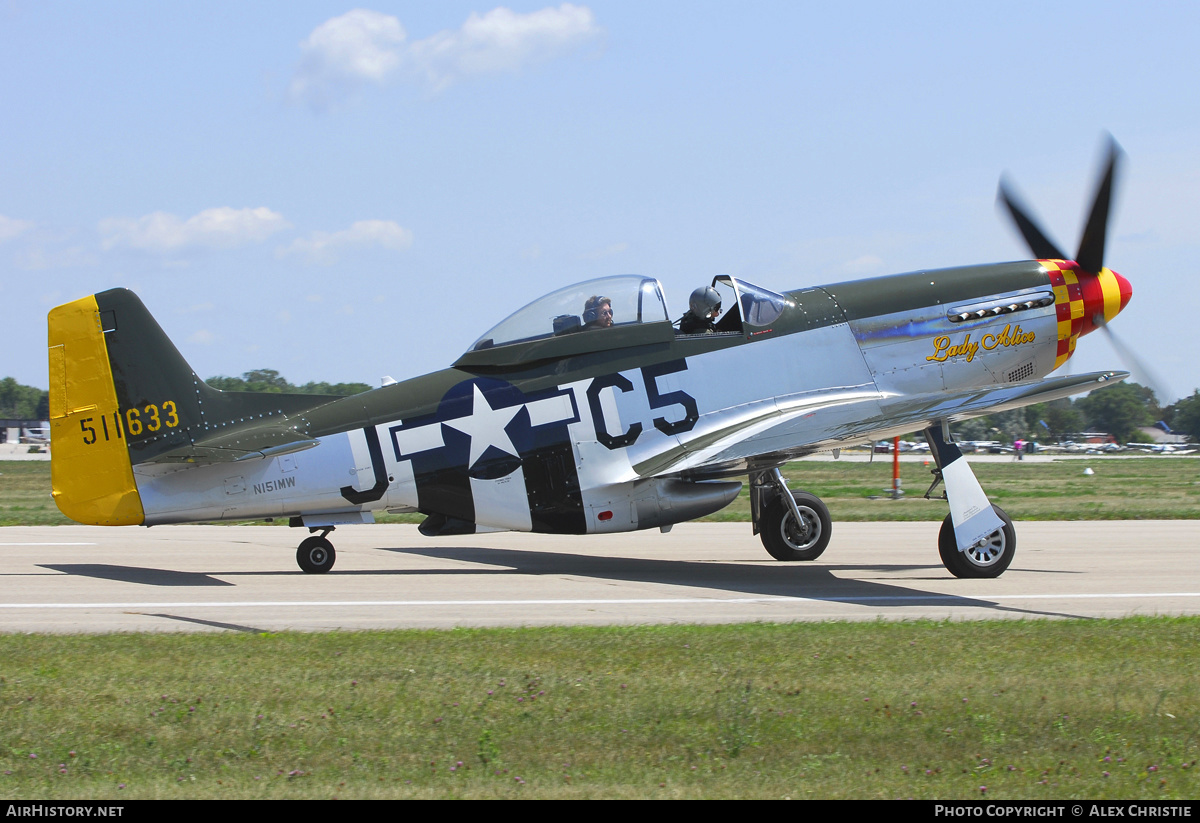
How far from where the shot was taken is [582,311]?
11.5 meters

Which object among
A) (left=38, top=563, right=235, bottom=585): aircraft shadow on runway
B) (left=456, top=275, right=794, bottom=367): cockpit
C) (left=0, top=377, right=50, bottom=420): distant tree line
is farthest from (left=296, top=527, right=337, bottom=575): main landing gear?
(left=0, top=377, right=50, bottom=420): distant tree line

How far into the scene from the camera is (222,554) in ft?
46.2

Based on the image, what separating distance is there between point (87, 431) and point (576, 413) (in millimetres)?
5184

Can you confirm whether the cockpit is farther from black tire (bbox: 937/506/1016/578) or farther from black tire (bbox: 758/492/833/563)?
black tire (bbox: 937/506/1016/578)

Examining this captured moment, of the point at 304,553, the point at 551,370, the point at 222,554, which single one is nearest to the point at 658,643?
the point at 551,370

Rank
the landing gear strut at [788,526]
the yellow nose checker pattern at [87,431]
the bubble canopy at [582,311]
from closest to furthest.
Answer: the yellow nose checker pattern at [87,431], the bubble canopy at [582,311], the landing gear strut at [788,526]

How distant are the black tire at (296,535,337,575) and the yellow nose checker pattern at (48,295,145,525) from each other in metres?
1.92

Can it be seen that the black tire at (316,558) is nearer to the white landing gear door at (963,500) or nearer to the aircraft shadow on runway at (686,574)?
the aircraft shadow on runway at (686,574)

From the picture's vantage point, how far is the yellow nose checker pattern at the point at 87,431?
10.7 m

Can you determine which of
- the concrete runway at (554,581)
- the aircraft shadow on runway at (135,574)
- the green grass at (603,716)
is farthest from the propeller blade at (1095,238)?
the aircraft shadow on runway at (135,574)

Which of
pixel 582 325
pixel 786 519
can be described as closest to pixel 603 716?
pixel 582 325

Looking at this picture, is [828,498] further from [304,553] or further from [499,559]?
[304,553]

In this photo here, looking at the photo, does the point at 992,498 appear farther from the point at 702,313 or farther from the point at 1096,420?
the point at 1096,420

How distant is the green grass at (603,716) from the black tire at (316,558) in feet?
13.5
